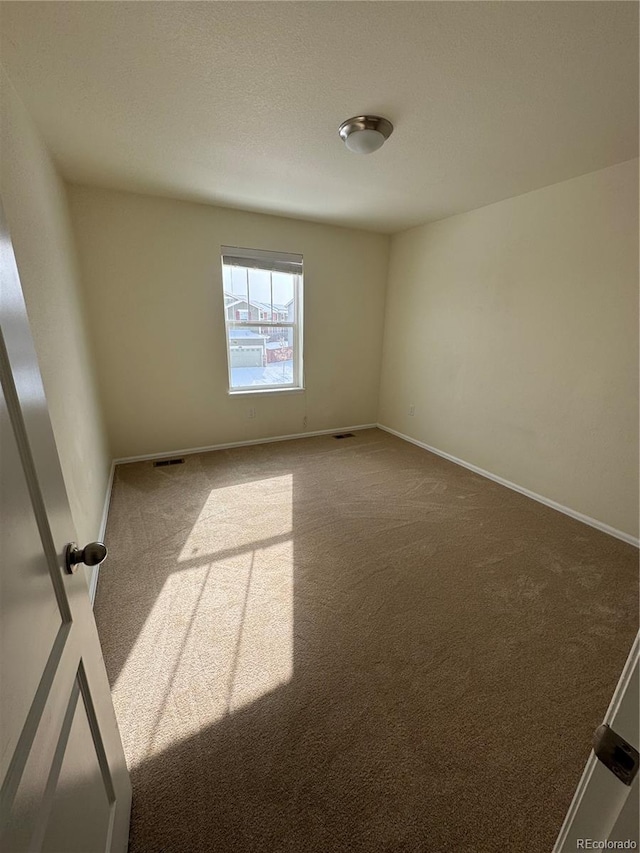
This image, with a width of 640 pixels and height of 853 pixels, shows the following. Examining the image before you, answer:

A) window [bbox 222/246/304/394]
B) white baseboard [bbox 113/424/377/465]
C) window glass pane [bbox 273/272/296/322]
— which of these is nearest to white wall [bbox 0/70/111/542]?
white baseboard [bbox 113/424/377/465]

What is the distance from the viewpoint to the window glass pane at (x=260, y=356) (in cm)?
360

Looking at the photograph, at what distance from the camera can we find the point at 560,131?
1.79 m

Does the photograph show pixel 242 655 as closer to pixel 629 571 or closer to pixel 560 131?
pixel 629 571

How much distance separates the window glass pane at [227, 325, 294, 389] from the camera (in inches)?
142

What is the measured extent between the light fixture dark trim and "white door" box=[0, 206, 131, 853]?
176cm

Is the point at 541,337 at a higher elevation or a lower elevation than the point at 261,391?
higher

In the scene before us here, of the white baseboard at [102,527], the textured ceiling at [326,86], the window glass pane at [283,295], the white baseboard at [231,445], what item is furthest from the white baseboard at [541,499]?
the white baseboard at [102,527]

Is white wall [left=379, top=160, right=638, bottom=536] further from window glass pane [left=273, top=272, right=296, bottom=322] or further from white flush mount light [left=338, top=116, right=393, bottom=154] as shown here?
white flush mount light [left=338, top=116, right=393, bottom=154]

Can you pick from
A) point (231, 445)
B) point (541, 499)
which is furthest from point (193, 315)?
point (541, 499)

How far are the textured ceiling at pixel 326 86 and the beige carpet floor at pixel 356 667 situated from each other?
2335 mm

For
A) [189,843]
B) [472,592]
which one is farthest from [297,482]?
[189,843]

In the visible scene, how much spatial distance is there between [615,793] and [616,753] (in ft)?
0.20

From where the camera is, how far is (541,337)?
8.75ft

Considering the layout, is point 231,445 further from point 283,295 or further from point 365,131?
point 365,131
